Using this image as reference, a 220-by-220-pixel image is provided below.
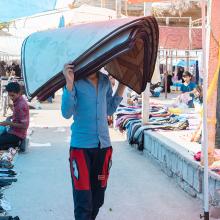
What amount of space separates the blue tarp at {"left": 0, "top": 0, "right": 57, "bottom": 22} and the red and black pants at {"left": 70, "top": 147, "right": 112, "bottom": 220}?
175 cm

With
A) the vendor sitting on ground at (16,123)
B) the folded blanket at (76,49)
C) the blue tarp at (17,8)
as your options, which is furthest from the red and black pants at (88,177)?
the vendor sitting on ground at (16,123)

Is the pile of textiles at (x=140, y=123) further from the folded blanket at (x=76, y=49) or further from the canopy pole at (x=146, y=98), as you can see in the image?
the folded blanket at (x=76, y=49)

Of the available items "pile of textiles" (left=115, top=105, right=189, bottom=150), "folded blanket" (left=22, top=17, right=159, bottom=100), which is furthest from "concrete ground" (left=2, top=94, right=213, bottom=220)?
Result: "folded blanket" (left=22, top=17, right=159, bottom=100)

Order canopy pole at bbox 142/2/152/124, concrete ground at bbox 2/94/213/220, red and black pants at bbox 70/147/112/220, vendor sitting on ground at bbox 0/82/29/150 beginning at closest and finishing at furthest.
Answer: red and black pants at bbox 70/147/112/220 → concrete ground at bbox 2/94/213/220 → vendor sitting on ground at bbox 0/82/29/150 → canopy pole at bbox 142/2/152/124

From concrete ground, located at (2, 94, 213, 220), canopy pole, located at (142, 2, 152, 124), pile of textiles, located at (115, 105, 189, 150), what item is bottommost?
concrete ground, located at (2, 94, 213, 220)

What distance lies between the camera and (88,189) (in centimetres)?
387

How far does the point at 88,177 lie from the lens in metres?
3.89

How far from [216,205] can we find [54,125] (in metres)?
7.97

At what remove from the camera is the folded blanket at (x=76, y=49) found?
3629 mm

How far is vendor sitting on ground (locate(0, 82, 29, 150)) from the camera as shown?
26.5ft

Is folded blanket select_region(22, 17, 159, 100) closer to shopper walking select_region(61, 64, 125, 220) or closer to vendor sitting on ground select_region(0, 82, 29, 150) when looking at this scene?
shopper walking select_region(61, 64, 125, 220)

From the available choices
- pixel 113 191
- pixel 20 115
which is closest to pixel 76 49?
pixel 113 191

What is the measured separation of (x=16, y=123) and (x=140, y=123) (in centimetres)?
247

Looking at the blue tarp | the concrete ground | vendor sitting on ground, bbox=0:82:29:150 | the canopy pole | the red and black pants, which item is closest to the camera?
the red and black pants
